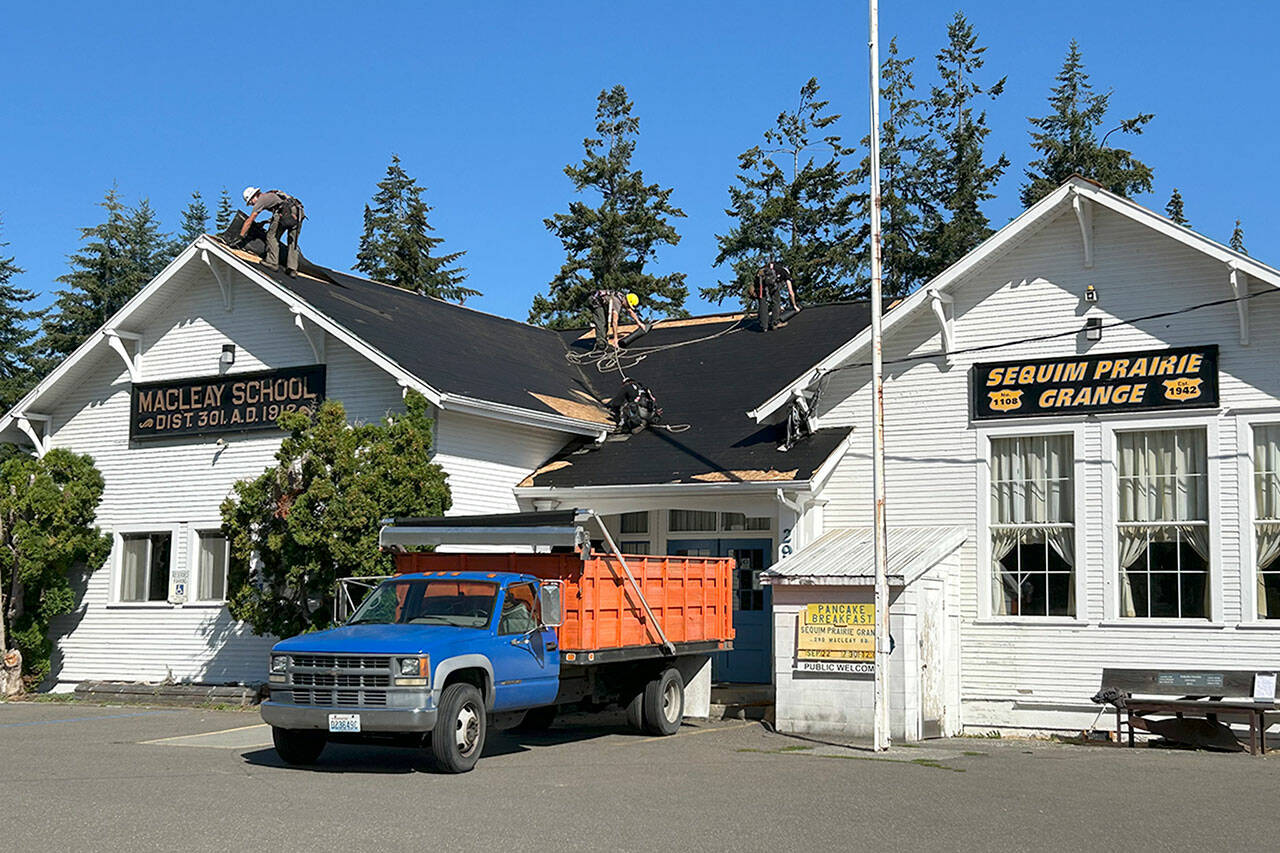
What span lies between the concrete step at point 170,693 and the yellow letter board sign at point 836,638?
8509 millimetres

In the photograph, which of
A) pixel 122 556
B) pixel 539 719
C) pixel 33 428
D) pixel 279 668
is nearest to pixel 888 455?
pixel 539 719

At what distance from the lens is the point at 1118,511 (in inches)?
698

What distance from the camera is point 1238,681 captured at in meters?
16.4

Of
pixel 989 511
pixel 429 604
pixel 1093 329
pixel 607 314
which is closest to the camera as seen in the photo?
pixel 429 604

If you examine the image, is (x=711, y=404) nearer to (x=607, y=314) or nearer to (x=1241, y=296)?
(x=607, y=314)

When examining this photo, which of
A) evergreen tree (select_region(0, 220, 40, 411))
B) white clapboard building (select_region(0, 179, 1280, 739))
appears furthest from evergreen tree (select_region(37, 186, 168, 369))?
white clapboard building (select_region(0, 179, 1280, 739))

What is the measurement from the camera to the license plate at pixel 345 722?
12.9 meters

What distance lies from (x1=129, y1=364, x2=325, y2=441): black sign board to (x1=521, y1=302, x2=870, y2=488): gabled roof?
3.93 metres

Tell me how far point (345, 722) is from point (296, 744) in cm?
98

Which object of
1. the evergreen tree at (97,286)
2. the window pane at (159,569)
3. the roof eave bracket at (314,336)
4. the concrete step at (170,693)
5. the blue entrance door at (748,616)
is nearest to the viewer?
the concrete step at (170,693)

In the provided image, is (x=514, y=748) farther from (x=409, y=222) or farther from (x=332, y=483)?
(x=409, y=222)

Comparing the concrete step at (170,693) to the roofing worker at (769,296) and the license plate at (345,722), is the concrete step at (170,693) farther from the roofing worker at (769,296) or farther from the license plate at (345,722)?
the roofing worker at (769,296)

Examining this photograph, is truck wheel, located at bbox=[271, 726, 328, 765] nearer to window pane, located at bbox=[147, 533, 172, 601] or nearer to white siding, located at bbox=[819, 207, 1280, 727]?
white siding, located at bbox=[819, 207, 1280, 727]

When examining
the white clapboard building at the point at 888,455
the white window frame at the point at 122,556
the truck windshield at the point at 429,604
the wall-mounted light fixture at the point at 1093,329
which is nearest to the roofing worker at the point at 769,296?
the white clapboard building at the point at 888,455
